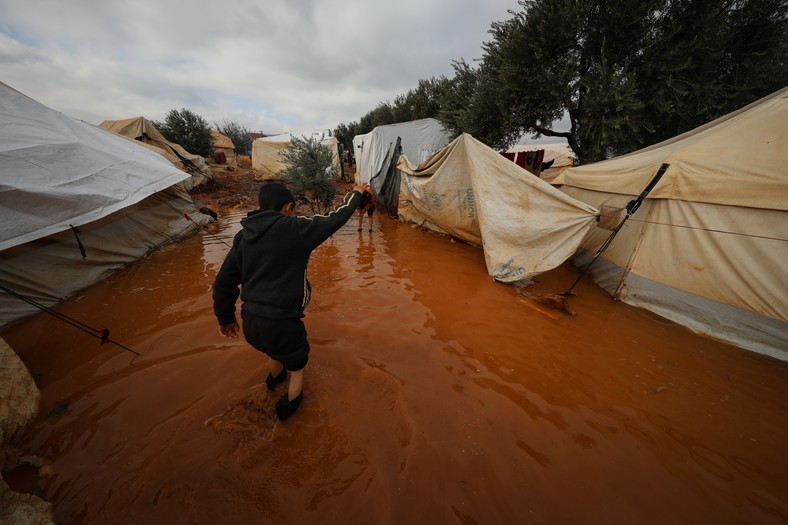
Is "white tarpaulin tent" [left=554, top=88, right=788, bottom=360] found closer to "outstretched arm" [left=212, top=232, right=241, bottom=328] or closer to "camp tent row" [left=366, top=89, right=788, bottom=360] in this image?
"camp tent row" [left=366, top=89, right=788, bottom=360]

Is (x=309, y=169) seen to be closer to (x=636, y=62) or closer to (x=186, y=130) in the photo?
(x=636, y=62)

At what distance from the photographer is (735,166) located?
3.06 meters

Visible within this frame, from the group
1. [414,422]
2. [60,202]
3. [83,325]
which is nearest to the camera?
[414,422]

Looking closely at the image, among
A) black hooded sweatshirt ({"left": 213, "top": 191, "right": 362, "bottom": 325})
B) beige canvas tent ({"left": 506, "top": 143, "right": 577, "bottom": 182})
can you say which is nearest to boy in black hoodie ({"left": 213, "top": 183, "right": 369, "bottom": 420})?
black hooded sweatshirt ({"left": 213, "top": 191, "right": 362, "bottom": 325})

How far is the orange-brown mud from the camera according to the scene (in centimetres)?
164

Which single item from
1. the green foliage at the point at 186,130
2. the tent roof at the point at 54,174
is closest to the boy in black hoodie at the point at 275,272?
the tent roof at the point at 54,174

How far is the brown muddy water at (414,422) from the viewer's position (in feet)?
5.37

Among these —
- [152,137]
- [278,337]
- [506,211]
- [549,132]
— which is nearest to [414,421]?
[278,337]

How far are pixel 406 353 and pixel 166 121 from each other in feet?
69.1

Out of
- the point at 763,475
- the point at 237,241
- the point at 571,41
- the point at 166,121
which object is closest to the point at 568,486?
the point at 763,475

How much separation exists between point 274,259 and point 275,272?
0.32 feet

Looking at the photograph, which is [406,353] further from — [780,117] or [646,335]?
[780,117]

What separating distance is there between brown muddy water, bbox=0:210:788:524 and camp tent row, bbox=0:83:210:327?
545 mm

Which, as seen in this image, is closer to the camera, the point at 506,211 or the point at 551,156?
the point at 506,211
